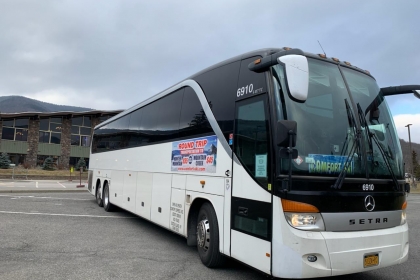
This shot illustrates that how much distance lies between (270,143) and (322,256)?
56.0 inches

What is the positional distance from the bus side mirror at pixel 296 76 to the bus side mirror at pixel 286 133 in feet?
0.95

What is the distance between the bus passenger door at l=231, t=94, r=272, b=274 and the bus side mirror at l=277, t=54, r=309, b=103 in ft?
2.05

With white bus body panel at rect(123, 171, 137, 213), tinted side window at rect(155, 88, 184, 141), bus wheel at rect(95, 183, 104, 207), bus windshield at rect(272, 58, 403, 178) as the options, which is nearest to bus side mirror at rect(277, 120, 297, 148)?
bus windshield at rect(272, 58, 403, 178)

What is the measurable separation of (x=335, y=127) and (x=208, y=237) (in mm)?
2657

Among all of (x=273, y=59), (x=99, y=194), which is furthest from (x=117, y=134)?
(x=273, y=59)

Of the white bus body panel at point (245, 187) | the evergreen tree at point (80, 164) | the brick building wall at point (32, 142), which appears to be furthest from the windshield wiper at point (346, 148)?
the brick building wall at point (32, 142)

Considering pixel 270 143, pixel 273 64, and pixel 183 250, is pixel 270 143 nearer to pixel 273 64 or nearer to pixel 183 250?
pixel 273 64

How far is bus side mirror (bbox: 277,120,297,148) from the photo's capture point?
3938mm

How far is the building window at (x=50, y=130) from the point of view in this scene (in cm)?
4322

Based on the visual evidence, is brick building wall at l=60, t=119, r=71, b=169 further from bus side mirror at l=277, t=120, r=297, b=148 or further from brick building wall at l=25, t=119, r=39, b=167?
bus side mirror at l=277, t=120, r=297, b=148

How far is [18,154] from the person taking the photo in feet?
Answer: 137

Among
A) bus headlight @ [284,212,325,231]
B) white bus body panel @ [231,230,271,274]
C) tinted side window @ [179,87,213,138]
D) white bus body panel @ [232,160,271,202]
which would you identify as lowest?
white bus body panel @ [231,230,271,274]

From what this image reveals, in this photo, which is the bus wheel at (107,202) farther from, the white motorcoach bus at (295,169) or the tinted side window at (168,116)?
the white motorcoach bus at (295,169)

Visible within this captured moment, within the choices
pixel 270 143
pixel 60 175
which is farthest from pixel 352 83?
pixel 60 175
